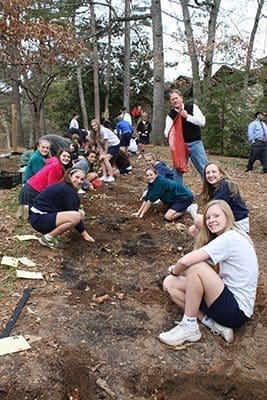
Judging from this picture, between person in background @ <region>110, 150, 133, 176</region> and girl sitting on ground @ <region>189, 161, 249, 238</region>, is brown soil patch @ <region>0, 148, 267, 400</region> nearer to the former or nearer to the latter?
girl sitting on ground @ <region>189, 161, 249, 238</region>

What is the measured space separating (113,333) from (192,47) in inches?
559

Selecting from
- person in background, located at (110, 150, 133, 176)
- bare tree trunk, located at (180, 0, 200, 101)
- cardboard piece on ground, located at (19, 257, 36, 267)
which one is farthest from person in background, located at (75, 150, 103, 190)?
bare tree trunk, located at (180, 0, 200, 101)

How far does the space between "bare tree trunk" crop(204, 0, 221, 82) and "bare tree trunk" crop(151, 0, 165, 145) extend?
5.44 ft

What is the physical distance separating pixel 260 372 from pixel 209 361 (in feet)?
1.06

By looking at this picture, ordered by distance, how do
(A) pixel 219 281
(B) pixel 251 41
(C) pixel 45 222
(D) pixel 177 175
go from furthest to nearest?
(B) pixel 251 41, (D) pixel 177 175, (C) pixel 45 222, (A) pixel 219 281

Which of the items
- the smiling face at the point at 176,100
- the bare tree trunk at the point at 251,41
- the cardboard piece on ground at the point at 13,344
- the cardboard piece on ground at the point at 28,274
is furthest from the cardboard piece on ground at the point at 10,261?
the bare tree trunk at the point at 251,41

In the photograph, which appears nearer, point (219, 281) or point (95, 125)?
point (219, 281)

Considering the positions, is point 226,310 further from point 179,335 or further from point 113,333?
point 113,333

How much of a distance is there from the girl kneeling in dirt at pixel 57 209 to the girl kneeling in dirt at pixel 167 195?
4.55 feet

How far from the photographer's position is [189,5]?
54.2ft

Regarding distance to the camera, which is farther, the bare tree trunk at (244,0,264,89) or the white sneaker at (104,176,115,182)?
the bare tree trunk at (244,0,264,89)

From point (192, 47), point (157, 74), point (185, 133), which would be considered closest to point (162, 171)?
point (185, 133)

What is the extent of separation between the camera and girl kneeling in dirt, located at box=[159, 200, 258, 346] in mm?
2973

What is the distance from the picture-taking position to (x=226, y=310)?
3027 mm
